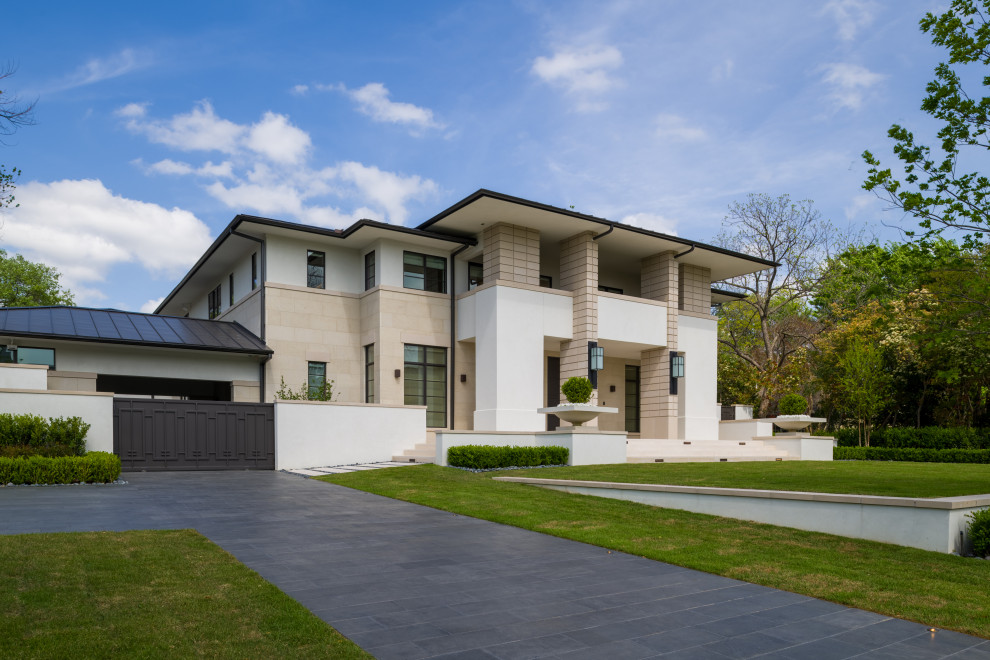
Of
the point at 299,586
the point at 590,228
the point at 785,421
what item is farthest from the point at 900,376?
the point at 299,586

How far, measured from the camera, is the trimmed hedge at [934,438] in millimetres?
23453

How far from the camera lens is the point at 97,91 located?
13820 mm

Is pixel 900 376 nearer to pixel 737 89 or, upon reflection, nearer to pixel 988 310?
pixel 737 89

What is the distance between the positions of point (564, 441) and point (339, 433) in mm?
6075

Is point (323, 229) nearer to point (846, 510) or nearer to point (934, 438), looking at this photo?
point (846, 510)

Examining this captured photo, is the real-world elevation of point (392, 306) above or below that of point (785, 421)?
above

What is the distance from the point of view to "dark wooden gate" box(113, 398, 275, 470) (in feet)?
55.8

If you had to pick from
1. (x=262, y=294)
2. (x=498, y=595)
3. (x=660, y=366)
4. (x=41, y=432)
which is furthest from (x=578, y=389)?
(x=498, y=595)

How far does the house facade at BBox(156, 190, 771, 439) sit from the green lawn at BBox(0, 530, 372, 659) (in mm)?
14513

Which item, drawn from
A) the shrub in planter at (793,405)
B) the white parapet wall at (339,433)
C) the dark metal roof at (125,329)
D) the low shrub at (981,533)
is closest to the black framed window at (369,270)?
the dark metal roof at (125,329)

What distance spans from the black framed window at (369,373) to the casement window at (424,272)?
238 centimetres

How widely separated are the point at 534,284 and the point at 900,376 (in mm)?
15641

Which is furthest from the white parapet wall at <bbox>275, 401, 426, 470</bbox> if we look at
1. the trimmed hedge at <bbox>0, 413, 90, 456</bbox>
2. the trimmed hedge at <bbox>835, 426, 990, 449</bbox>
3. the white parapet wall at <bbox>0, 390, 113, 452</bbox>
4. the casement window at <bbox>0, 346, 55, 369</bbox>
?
the trimmed hedge at <bbox>835, 426, 990, 449</bbox>

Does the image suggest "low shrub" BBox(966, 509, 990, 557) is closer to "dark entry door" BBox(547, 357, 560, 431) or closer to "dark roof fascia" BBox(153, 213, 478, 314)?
"dark roof fascia" BBox(153, 213, 478, 314)
